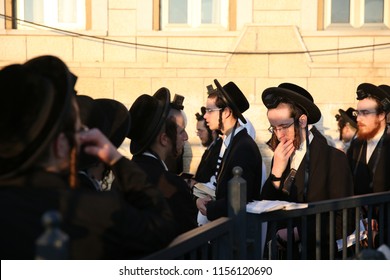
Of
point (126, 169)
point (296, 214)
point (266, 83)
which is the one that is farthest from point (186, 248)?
point (266, 83)

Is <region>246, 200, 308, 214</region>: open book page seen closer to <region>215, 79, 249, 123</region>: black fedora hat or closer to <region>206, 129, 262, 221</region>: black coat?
<region>206, 129, 262, 221</region>: black coat

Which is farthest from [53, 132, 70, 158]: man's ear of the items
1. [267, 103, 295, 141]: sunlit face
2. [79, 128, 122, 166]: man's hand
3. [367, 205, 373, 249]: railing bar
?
[267, 103, 295, 141]: sunlit face

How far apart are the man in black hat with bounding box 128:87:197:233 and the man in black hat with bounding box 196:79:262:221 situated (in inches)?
26.9

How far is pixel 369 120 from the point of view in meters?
6.17

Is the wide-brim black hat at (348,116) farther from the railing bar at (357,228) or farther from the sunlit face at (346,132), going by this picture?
the railing bar at (357,228)

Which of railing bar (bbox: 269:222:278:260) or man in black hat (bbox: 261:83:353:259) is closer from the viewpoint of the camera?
railing bar (bbox: 269:222:278:260)

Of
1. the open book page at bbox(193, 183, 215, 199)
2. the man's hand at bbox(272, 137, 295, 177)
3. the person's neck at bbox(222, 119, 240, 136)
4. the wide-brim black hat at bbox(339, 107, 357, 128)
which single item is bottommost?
the open book page at bbox(193, 183, 215, 199)

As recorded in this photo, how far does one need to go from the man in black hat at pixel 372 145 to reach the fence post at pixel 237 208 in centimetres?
231

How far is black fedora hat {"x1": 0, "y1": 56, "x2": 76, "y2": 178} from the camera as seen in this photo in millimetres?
2512

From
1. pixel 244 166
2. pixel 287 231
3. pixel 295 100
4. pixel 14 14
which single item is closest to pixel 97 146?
pixel 287 231

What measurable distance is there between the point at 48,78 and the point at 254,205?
5.94ft

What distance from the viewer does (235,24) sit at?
12820 millimetres

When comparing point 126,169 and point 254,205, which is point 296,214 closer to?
point 254,205

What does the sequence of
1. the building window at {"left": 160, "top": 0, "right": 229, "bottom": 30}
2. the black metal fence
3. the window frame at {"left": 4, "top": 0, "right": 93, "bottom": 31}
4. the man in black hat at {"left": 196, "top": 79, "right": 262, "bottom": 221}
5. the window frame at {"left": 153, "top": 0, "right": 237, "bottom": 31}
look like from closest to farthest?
the black metal fence, the man in black hat at {"left": 196, "top": 79, "right": 262, "bottom": 221}, the window frame at {"left": 4, "top": 0, "right": 93, "bottom": 31}, the window frame at {"left": 153, "top": 0, "right": 237, "bottom": 31}, the building window at {"left": 160, "top": 0, "right": 229, "bottom": 30}
